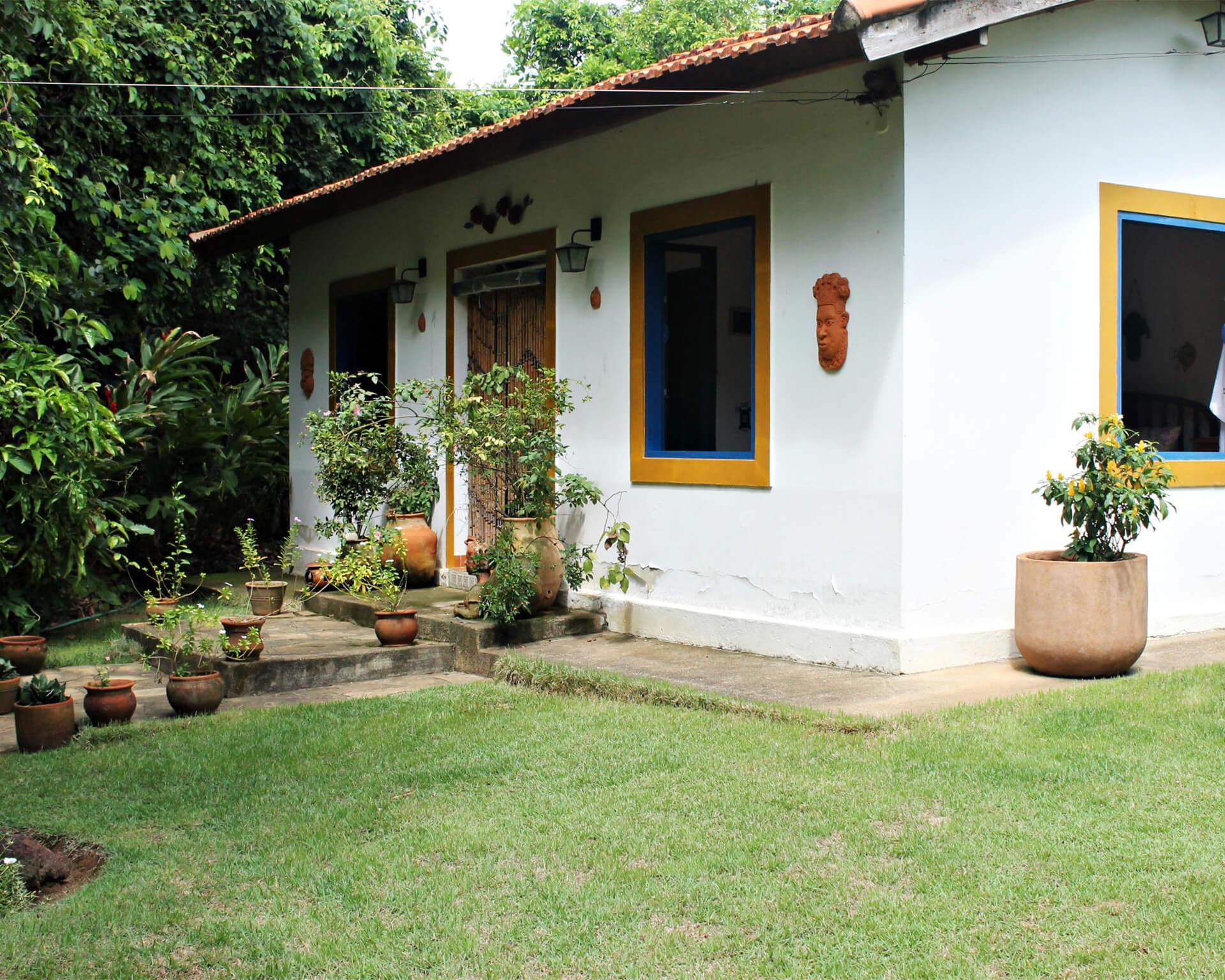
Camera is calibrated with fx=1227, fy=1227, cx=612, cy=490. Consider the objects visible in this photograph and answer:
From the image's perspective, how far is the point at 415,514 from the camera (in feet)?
31.9

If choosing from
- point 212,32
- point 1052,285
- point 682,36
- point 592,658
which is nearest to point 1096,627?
point 1052,285

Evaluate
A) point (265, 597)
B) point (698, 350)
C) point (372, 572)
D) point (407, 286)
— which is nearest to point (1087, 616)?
point (698, 350)

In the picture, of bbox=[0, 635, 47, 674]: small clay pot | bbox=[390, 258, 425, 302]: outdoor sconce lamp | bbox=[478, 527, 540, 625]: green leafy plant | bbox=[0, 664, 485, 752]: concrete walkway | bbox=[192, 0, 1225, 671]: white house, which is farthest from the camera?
bbox=[390, 258, 425, 302]: outdoor sconce lamp

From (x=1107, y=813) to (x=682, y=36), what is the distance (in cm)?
2780

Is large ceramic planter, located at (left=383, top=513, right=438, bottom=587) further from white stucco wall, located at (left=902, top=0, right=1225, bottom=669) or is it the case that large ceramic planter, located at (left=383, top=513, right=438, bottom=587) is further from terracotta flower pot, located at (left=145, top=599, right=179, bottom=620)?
white stucco wall, located at (left=902, top=0, right=1225, bottom=669)

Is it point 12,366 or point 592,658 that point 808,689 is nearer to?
point 592,658

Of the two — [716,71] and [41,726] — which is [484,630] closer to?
[41,726]

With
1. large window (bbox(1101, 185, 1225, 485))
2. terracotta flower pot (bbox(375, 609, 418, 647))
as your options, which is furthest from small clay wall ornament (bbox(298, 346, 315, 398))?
large window (bbox(1101, 185, 1225, 485))

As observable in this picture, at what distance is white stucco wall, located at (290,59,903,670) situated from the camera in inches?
256

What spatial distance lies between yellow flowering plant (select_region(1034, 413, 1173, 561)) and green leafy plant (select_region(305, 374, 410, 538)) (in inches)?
195

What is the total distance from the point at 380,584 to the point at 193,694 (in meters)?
1.96

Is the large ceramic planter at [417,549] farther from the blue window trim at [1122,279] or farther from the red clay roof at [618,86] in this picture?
the blue window trim at [1122,279]

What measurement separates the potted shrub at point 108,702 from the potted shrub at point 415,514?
3.27 m

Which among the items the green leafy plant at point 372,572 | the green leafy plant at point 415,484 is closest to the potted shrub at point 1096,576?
the green leafy plant at point 372,572
